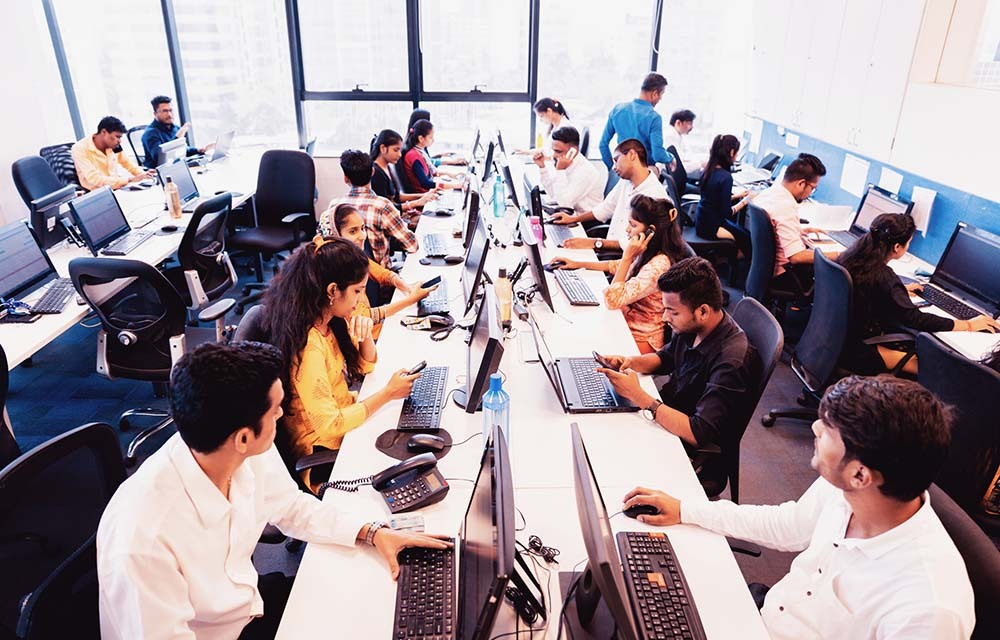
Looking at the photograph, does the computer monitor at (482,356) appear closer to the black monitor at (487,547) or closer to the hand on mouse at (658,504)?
the black monitor at (487,547)

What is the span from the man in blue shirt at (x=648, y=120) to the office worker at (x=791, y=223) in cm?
187

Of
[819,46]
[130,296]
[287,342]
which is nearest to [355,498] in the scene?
[287,342]

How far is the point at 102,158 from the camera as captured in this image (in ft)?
17.5

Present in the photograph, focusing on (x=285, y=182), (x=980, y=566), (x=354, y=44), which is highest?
(x=354, y=44)

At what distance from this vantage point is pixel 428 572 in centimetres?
156

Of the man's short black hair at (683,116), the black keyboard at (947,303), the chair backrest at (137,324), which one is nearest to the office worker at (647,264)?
the black keyboard at (947,303)

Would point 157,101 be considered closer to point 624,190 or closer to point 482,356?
point 624,190

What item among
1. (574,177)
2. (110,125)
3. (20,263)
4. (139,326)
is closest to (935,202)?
(574,177)

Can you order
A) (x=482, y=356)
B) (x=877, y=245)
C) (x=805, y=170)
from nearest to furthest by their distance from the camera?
(x=482, y=356)
(x=877, y=245)
(x=805, y=170)

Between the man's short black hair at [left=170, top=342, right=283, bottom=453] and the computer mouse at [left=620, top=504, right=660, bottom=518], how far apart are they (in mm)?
992

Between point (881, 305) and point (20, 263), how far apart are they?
4200 millimetres

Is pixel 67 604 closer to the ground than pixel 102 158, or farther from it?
closer to the ground

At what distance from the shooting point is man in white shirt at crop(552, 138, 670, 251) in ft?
13.2

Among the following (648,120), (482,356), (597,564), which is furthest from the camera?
(648,120)
